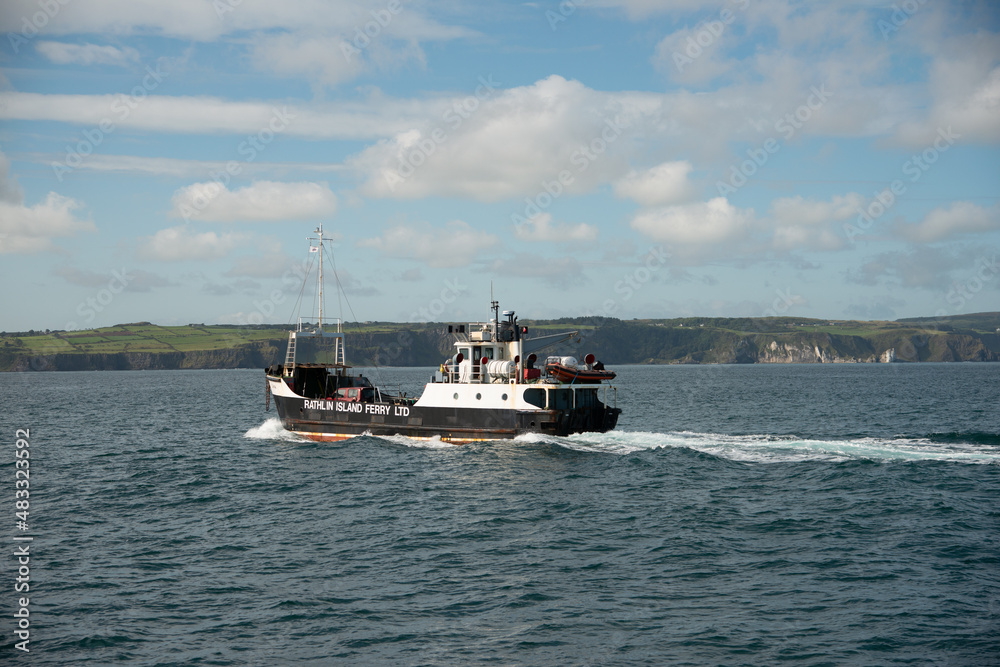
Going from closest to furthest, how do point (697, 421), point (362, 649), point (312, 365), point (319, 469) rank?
point (362, 649) → point (319, 469) → point (312, 365) → point (697, 421)

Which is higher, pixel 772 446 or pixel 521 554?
pixel 772 446

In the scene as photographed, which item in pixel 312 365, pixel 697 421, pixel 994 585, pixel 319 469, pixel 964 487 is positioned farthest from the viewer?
pixel 697 421

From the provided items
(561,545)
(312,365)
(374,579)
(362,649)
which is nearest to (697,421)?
(312,365)

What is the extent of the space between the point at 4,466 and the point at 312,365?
1854cm

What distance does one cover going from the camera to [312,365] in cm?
5234

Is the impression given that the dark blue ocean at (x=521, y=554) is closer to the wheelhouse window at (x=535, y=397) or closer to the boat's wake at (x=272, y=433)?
the wheelhouse window at (x=535, y=397)

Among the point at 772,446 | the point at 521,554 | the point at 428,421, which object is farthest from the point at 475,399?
the point at 521,554

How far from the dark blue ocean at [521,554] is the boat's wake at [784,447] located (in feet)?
0.99

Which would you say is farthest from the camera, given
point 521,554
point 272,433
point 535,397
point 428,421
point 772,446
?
point 272,433

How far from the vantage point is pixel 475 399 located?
45.7m

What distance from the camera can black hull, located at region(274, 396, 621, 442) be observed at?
44219 millimetres

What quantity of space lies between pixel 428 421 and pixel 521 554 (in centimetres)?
2358

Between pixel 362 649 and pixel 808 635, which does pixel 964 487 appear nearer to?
pixel 808 635

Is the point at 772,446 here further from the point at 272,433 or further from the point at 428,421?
the point at 272,433
